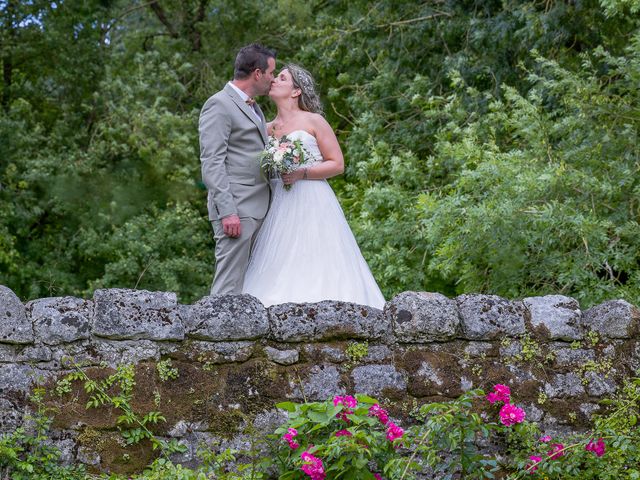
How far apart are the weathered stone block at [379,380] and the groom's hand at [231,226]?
4.29 feet

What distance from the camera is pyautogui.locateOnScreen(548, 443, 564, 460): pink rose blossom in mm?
4488

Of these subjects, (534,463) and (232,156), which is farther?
(232,156)

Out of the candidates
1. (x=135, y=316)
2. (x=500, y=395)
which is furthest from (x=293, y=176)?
Answer: (x=500, y=395)

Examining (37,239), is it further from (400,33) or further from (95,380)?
(95,380)

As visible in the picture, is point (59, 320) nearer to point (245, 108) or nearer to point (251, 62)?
point (245, 108)

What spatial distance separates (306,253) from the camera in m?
5.79

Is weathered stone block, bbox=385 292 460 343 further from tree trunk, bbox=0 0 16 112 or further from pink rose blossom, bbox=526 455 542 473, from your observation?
tree trunk, bbox=0 0 16 112

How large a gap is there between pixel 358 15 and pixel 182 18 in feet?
12.1

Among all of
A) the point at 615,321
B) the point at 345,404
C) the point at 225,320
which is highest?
the point at 225,320

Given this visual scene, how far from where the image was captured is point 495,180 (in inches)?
328

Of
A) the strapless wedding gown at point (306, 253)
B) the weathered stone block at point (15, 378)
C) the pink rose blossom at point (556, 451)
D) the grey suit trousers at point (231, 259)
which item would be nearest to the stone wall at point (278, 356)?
the weathered stone block at point (15, 378)

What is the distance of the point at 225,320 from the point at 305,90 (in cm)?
195

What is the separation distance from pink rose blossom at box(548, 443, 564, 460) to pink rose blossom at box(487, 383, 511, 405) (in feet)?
0.94

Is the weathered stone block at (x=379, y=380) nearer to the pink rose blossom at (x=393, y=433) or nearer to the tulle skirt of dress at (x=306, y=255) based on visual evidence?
the pink rose blossom at (x=393, y=433)
